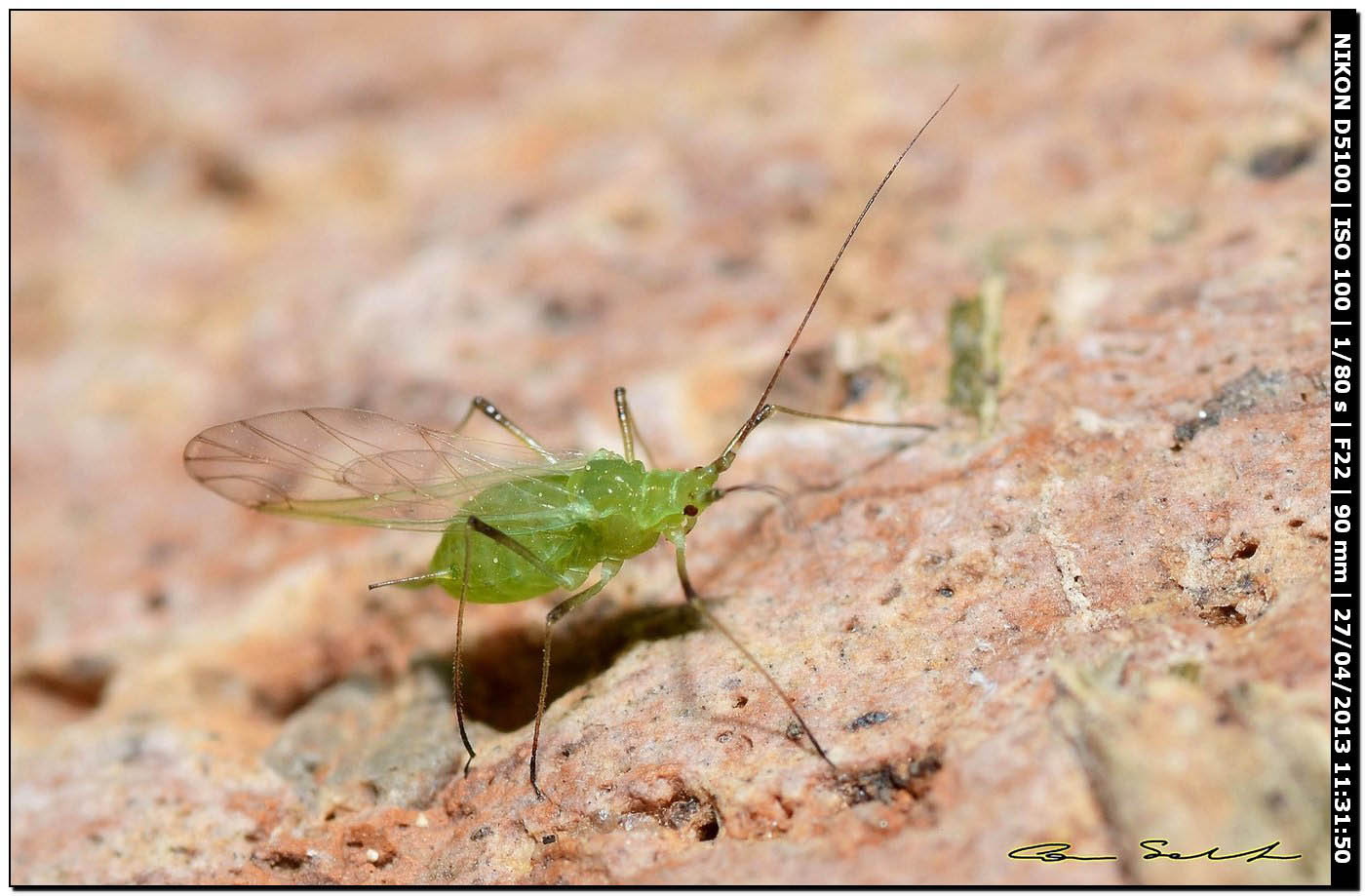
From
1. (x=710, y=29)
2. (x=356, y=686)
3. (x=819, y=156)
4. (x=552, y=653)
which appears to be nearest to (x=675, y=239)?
(x=819, y=156)

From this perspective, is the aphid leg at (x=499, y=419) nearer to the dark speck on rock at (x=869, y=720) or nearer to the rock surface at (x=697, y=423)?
the rock surface at (x=697, y=423)

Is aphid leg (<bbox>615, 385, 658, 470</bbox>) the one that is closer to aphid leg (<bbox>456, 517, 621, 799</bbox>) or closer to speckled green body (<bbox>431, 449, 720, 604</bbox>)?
speckled green body (<bbox>431, 449, 720, 604</bbox>)

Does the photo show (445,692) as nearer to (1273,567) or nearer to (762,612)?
(762,612)

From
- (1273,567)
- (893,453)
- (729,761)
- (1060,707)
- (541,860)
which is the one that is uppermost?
(893,453)

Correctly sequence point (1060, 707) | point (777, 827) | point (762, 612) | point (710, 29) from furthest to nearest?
point (710, 29) < point (762, 612) < point (777, 827) < point (1060, 707)

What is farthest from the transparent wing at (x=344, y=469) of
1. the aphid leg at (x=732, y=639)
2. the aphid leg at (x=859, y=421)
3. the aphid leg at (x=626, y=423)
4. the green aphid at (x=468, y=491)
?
the aphid leg at (x=859, y=421)

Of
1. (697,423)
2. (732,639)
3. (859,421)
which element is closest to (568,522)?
(732,639)
